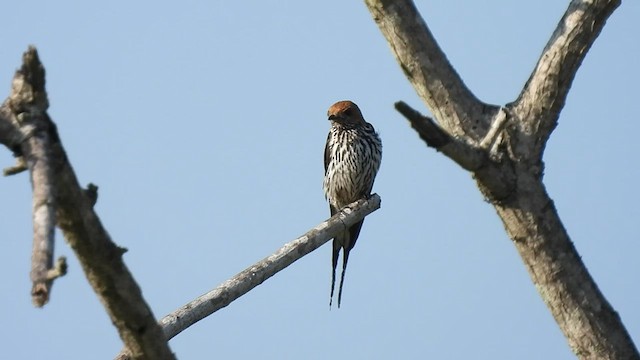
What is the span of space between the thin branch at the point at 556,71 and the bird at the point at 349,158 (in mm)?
5890

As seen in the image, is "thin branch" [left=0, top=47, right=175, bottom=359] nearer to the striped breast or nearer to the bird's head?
the striped breast

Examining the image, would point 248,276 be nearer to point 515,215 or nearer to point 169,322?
point 169,322

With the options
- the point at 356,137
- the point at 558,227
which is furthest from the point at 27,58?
the point at 356,137

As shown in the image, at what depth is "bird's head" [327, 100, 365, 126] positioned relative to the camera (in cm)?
1235

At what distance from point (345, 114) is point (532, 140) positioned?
6.43m

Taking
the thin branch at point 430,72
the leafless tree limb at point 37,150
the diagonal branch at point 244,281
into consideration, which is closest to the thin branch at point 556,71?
the thin branch at point 430,72

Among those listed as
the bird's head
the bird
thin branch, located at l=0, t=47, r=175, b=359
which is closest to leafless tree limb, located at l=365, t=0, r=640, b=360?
thin branch, located at l=0, t=47, r=175, b=359

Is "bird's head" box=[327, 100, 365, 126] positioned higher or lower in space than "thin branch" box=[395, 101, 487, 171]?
higher

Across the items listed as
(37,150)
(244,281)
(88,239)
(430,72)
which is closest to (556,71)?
(430,72)

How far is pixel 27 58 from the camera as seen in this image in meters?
4.06

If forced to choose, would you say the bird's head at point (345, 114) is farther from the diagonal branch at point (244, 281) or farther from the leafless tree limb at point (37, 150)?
the leafless tree limb at point (37, 150)

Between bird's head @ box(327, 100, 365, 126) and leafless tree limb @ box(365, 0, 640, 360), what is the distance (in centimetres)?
602

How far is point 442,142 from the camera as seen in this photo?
17.8 ft

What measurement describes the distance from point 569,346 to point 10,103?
335 cm
